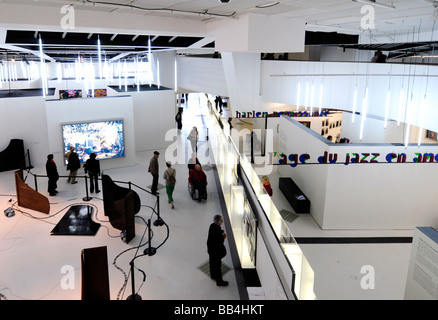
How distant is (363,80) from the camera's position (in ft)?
38.8

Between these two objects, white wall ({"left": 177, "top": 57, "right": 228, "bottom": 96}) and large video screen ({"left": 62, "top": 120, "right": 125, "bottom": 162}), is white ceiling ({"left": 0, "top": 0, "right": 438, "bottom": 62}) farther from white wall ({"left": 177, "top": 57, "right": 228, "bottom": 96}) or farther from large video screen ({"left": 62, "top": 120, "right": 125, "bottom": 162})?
white wall ({"left": 177, "top": 57, "right": 228, "bottom": 96})

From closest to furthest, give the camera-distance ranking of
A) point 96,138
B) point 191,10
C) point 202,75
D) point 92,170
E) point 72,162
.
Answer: point 191,10
point 92,170
point 72,162
point 96,138
point 202,75

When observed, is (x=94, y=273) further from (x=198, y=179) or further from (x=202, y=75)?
(x=202, y=75)

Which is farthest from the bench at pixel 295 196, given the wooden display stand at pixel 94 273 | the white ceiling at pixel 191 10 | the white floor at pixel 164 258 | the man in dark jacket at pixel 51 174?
the man in dark jacket at pixel 51 174

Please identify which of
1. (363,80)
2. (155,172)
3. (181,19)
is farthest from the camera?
(363,80)

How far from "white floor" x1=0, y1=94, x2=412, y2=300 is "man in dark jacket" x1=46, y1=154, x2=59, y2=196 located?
0.30 m

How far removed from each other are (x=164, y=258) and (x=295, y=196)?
437 centimetres

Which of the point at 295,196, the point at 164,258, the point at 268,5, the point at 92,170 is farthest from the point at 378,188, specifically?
the point at 92,170

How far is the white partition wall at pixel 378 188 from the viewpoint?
341 inches

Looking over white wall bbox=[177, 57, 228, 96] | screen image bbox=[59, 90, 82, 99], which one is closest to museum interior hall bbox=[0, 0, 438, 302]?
screen image bbox=[59, 90, 82, 99]

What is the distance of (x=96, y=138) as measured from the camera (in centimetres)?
1223
